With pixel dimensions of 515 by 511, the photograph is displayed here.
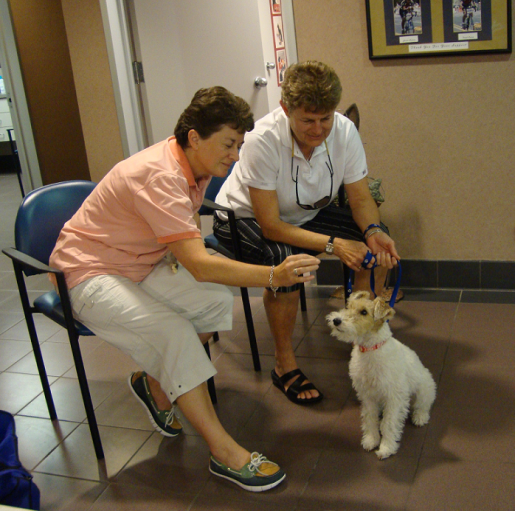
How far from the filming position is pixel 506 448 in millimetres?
1724

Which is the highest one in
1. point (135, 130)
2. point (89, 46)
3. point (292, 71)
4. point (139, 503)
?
point (89, 46)

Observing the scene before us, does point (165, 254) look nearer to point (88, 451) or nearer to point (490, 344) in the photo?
point (88, 451)

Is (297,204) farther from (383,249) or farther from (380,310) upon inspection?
Answer: (380,310)

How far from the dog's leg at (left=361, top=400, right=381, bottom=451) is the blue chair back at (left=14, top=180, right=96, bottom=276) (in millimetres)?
1196

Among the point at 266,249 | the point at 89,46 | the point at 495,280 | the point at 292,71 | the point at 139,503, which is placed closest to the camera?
the point at 139,503

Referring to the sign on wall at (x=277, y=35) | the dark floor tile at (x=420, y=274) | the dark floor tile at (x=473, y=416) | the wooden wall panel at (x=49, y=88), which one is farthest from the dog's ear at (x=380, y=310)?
the wooden wall panel at (x=49, y=88)

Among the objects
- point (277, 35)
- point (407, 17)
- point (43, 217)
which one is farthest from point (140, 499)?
point (277, 35)

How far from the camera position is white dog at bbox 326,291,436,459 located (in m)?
1.70

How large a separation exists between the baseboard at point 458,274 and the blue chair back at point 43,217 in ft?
4.86

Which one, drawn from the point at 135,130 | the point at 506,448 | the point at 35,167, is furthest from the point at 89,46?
the point at 506,448

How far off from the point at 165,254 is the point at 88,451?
0.72 m

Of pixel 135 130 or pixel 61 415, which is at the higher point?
pixel 135 130

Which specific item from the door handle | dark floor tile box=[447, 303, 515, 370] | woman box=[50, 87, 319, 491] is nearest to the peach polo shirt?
woman box=[50, 87, 319, 491]

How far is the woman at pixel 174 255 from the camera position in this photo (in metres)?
1.65
